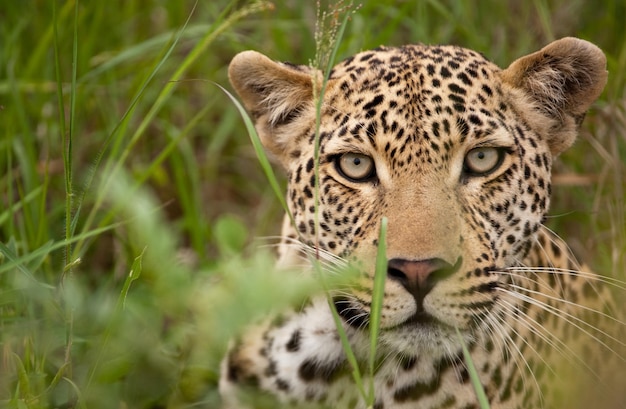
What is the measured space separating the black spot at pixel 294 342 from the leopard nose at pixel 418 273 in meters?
0.79

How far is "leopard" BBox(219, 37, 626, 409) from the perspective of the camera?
11.4 ft

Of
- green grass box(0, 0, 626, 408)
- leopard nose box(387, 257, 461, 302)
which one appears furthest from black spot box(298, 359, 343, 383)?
leopard nose box(387, 257, 461, 302)

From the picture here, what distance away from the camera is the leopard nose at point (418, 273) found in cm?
325

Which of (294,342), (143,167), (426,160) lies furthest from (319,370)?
(143,167)

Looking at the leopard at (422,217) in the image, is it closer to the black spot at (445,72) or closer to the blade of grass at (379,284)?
the black spot at (445,72)

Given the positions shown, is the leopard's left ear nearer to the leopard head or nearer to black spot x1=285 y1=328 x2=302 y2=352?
the leopard head

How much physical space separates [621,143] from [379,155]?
2433mm

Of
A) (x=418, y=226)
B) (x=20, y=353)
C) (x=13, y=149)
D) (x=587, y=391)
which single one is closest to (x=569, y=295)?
(x=587, y=391)

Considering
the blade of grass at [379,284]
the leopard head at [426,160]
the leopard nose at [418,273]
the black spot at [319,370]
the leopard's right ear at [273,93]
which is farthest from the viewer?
the leopard's right ear at [273,93]

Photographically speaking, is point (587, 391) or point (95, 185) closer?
point (587, 391)

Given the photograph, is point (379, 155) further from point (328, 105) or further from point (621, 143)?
point (621, 143)

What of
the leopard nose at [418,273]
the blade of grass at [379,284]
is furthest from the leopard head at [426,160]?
the blade of grass at [379,284]

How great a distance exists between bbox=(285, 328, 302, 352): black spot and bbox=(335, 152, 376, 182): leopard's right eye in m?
0.66

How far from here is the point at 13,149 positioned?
5.62 meters
